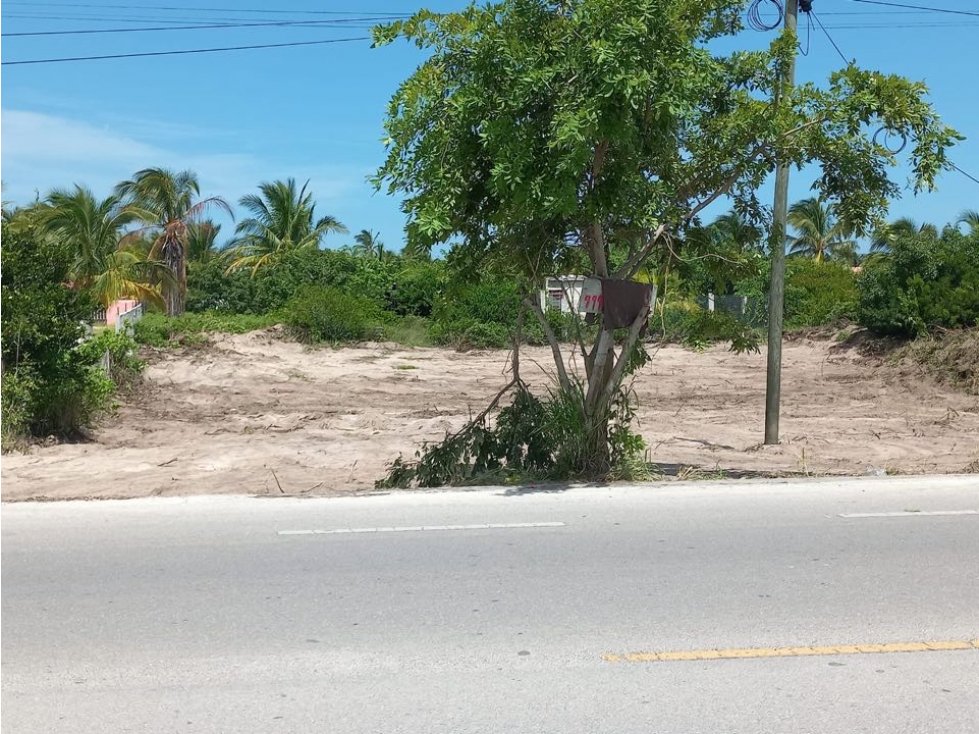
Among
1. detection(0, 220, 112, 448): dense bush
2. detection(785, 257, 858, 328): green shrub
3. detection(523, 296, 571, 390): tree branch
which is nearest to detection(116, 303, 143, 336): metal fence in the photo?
detection(0, 220, 112, 448): dense bush

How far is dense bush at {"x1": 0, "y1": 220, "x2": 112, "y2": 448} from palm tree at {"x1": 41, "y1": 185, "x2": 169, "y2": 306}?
56.4 ft

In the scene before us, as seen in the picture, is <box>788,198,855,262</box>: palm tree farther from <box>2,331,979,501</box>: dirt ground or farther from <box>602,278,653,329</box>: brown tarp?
<box>602,278,653,329</box>: brown tarp

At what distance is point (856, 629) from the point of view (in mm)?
5203

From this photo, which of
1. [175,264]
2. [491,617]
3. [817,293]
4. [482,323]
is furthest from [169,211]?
[491,617]

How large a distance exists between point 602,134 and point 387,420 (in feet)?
34.0

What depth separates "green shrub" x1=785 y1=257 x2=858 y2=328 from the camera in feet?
113

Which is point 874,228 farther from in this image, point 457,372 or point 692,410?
point 457,372

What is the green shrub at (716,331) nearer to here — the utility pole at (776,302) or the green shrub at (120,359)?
the utility pole at (776,302)

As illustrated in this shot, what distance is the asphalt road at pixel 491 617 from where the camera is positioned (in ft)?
13.8

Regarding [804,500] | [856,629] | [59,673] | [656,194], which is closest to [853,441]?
[804,500]

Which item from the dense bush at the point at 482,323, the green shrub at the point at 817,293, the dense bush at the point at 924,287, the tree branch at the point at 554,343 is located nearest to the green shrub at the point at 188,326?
the dense bush at the point at 482,323

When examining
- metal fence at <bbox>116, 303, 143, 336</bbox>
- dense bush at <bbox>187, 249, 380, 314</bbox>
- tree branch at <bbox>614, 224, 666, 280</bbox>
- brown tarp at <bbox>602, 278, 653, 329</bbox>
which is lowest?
metal fence at <bbox>116, 303, 143, 336</bbox>

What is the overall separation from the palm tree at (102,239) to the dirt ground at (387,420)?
471 cm

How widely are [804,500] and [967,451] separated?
6.57 meters
